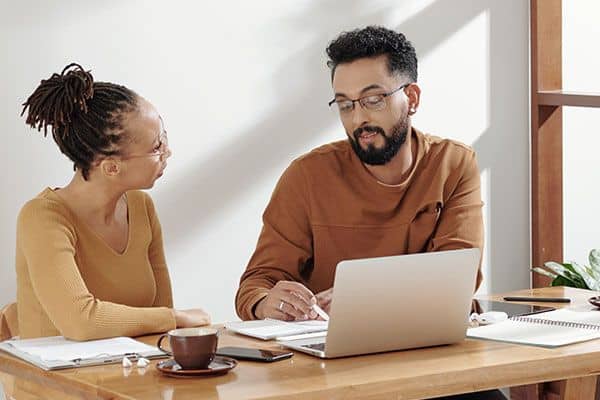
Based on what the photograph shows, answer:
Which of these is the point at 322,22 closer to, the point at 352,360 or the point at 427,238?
the point at 427,238

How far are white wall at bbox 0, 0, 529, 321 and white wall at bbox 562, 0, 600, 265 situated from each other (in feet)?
0.86

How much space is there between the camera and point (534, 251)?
15.7ft

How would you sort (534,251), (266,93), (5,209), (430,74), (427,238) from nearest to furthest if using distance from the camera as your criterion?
(427,238), (5,209), (266,93), (430,74), (534,251)

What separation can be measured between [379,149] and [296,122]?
1.19 meters

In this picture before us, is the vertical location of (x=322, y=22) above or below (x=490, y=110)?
above

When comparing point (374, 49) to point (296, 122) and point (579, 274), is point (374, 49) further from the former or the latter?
point (579, 274)

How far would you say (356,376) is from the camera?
2.01 metres

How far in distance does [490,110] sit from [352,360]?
8.68 ft

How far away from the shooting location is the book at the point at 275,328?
2.39m

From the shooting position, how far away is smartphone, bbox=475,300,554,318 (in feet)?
8.67

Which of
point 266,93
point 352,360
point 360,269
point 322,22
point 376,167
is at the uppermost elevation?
point 322,22

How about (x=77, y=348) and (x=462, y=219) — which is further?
(x=462, y=219)

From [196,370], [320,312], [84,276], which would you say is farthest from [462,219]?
[196,370]

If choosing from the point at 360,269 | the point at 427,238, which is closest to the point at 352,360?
the point at 360,269
